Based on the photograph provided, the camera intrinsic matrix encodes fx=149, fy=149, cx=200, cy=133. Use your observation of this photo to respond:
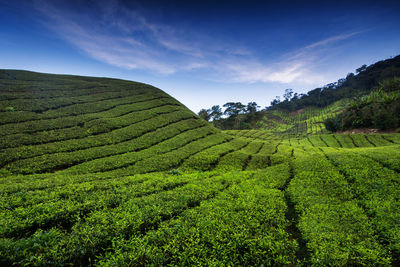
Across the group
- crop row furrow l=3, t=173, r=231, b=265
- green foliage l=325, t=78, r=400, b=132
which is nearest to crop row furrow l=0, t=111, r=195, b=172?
crop row furrow l=3, t=173, r=231, b=265

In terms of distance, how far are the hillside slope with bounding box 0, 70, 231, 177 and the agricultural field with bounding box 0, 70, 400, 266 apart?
18cm

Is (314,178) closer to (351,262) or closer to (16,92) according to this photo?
(351,262)

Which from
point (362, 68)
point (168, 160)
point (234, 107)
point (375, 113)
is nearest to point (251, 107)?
point (234, 107)

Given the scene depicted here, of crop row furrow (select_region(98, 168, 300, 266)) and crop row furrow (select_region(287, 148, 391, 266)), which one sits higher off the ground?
crop row furrow (select_region(287, 148, 391, 266))

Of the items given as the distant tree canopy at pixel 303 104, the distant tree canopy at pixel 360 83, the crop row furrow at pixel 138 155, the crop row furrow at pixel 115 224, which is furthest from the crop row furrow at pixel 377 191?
the distant tree canopy at pixel 360 83

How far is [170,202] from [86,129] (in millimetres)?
20290

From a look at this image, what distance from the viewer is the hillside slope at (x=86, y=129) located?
52.5 ft

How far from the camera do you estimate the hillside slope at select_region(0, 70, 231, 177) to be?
1600 centimetres

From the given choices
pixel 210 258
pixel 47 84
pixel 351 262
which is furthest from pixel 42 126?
pixel 351 262

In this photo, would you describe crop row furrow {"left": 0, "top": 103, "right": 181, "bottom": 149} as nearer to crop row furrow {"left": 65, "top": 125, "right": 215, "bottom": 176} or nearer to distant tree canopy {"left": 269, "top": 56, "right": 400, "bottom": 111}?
crop row furrow {"left": 65, "top": 125, "right": 215, "bottom": 176}

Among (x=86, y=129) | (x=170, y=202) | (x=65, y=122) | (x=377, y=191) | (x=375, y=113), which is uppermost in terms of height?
(x=375, y=113)

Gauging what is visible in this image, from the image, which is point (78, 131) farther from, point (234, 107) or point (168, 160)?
point (234, 107)

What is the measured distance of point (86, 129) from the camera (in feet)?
72.4

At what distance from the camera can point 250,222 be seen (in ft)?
24.7
